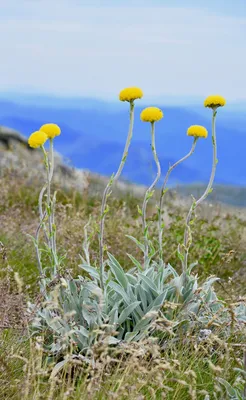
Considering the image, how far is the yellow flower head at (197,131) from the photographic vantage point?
3973 millimetres

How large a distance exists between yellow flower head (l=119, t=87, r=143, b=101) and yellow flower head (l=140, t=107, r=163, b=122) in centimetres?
13

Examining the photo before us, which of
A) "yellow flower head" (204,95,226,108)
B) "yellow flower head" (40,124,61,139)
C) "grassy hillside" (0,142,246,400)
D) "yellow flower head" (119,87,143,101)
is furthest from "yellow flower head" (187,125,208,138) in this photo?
"yellow flower head" (40,124,61,139)

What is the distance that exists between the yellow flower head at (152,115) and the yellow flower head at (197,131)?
0.25 m

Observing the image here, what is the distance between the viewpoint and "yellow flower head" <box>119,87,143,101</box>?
3713mm

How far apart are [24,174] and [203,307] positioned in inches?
285

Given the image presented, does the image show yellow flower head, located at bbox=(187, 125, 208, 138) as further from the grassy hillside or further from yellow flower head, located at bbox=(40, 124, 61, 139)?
yellow flower head, located at bbox=(40, 124, 61, 139)

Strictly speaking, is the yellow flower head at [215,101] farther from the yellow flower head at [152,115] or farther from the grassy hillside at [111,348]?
the grassy hillside at [111,348]

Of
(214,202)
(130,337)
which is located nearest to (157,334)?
(130,337)

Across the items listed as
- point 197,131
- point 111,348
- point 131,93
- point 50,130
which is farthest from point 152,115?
point 111,348

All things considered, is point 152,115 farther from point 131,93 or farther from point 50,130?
point 50,130

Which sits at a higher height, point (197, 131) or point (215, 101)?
point (215, 101)

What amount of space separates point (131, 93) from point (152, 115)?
0.19 m

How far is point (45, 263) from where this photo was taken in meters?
6.30

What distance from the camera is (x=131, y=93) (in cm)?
372
